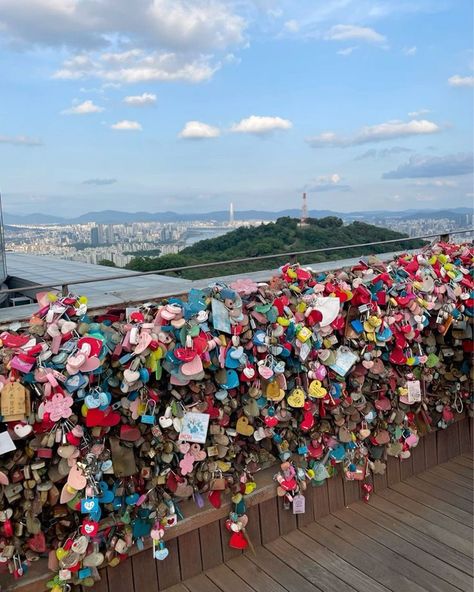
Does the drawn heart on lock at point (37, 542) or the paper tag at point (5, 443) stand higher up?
the paper tag at point (5, 443)

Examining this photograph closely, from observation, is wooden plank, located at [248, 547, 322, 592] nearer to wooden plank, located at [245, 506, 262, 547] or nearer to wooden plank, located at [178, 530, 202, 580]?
wooden plank, located at [245, 506, 262, 547]

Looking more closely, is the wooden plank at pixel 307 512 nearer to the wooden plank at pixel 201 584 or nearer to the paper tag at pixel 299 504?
the paper tag at pixel 299 504

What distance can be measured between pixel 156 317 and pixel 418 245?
1.96 metres

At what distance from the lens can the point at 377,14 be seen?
2848 mm

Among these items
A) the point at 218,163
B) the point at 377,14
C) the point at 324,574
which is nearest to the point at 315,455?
the point at 324,574

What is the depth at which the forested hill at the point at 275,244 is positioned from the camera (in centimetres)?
263

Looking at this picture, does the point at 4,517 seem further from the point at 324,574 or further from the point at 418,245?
the point at 418,245

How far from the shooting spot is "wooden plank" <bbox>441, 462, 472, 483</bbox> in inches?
104

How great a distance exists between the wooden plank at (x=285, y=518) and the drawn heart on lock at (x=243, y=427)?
19.6 inches

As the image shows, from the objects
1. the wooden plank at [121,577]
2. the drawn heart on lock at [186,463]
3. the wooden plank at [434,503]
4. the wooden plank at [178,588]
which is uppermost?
the drawn heart on lock at [186,463]

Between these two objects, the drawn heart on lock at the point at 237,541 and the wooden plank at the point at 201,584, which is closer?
the wooden plank at the point at 201,584

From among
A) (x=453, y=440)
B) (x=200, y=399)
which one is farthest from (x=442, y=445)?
(x=200, y=399)

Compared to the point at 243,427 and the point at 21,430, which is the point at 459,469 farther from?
the point at 21,430

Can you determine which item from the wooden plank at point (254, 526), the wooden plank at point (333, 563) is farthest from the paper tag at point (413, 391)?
the wooden plank at point (254, 526)
